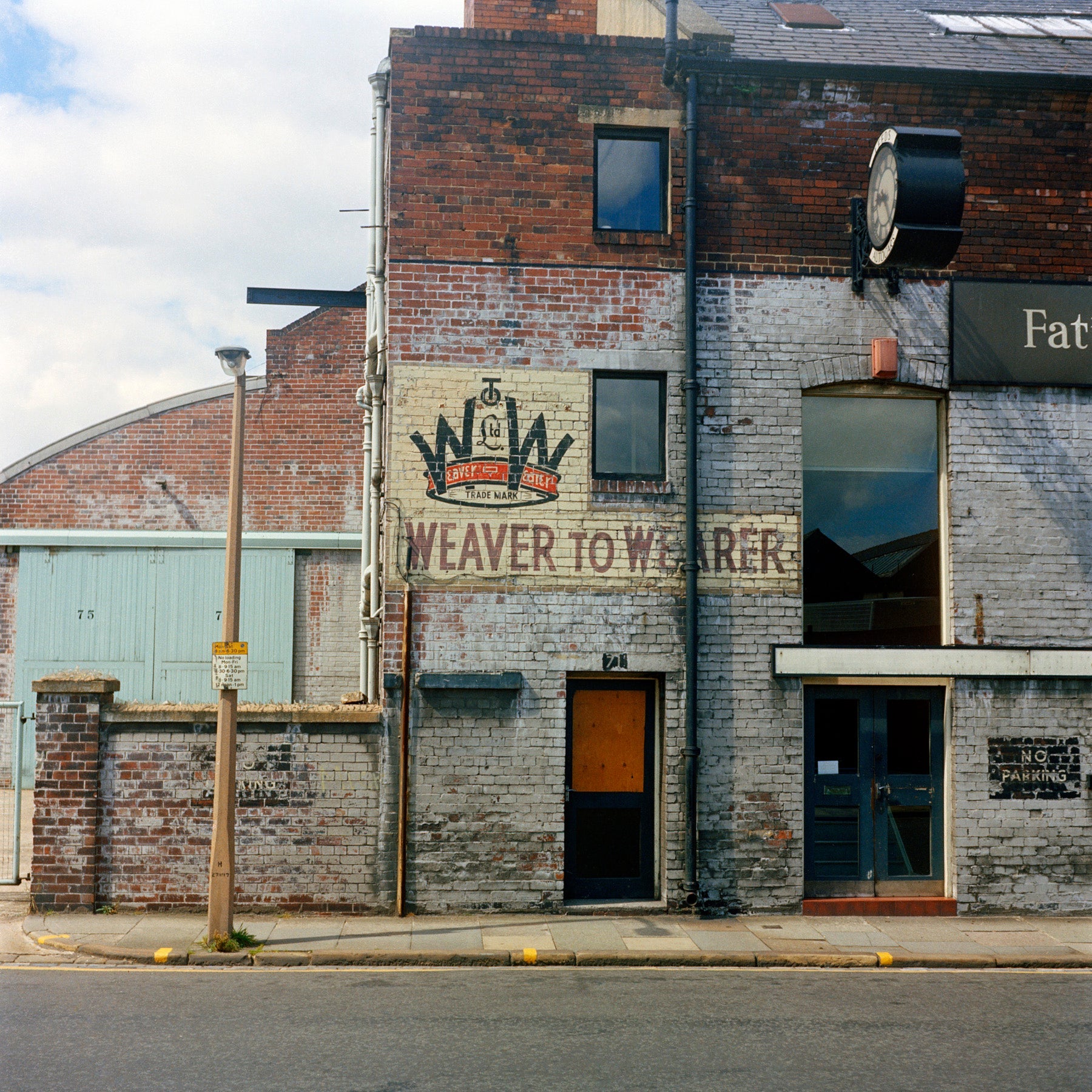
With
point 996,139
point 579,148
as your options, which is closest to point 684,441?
point 579,148

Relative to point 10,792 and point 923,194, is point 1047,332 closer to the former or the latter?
point 923,194

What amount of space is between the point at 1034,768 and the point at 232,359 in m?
8.96

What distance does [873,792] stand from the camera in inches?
447

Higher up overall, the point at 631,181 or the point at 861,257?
the point at 631,181

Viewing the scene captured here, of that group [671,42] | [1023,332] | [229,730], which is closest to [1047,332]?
[1023,332]

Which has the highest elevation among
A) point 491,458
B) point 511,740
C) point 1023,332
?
point 1023,332

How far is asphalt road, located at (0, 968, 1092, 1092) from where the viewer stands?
6.43 meters

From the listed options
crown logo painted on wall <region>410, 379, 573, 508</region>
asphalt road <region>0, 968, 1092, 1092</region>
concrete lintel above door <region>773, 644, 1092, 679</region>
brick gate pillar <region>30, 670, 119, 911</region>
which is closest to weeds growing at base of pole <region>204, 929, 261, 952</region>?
asphalt road <region>0, 968, 1092, 1092</region>

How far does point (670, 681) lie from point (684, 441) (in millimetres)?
2504

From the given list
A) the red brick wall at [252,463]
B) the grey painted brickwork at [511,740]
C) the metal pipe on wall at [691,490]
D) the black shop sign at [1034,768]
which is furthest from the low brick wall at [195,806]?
the red brick wall at [252,463]

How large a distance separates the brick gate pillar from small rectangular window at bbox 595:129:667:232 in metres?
7.10

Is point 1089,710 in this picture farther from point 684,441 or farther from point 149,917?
point 149,917

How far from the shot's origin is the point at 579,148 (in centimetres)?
1146

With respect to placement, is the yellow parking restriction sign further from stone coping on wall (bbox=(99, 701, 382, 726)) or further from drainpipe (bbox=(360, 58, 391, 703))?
drainpipe (bbox=(360, 58, 391, 703))
